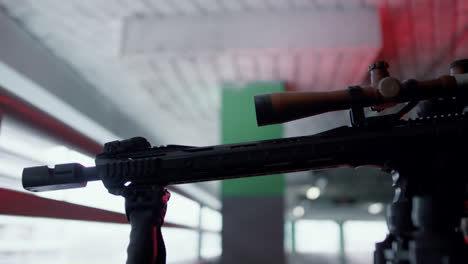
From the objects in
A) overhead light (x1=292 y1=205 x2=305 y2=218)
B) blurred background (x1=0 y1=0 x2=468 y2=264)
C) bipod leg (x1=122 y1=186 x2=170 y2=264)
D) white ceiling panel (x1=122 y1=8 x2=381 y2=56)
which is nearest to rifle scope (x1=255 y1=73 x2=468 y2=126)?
bipod leg (x1=122 y1=186 x2=170 y2=264)

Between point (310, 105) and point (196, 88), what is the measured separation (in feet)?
7.10

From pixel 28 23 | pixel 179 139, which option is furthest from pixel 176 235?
pixel 28 23

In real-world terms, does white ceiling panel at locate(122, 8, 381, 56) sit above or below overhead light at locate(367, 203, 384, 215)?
above

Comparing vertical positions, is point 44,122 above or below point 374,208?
below

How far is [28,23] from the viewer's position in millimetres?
2025

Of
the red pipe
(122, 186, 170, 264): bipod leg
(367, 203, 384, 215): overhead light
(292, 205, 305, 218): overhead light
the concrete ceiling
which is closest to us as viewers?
(122, 186, 170, 264): bipod leg

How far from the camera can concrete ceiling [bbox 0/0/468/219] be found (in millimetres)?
1988

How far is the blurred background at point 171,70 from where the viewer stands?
1547 millimetres

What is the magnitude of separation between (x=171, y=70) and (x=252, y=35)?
625 millimetres

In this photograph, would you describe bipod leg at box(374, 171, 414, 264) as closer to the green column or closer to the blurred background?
the blurred background

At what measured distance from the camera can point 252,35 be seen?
6.97 feet

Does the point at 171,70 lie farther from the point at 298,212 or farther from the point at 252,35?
the point at 298,212

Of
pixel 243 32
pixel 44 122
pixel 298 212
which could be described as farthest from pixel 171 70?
pixel 298 212

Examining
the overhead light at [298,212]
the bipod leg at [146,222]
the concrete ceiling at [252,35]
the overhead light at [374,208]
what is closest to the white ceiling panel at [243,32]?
the concrete ceiling at [252,35]
